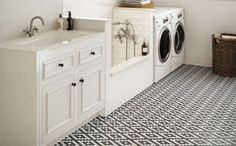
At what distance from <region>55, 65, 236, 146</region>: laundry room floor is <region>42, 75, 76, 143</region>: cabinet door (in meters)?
0.18

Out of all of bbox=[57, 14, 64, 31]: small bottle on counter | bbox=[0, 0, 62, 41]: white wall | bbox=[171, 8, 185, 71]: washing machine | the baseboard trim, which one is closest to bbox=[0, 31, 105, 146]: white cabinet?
bbox=[0, 0, 62, 41]: white wall

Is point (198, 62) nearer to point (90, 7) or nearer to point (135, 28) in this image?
point (135, 28)

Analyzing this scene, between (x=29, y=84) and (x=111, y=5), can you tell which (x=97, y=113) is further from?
(x=111, y=5)

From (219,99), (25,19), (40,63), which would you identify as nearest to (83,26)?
(25,19)

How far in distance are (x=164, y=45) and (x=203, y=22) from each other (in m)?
1.02

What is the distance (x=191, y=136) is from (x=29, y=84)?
156cm

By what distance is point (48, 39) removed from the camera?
12.5ft

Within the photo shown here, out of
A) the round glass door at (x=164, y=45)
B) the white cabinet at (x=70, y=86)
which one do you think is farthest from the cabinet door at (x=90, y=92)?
the round glass door at (x=164, y=45)

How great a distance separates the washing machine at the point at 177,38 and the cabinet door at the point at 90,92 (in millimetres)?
2241

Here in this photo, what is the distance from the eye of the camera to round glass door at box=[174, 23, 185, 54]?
20.1ft

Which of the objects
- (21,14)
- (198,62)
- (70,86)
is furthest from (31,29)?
(198,62)

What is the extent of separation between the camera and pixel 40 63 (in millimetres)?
3062

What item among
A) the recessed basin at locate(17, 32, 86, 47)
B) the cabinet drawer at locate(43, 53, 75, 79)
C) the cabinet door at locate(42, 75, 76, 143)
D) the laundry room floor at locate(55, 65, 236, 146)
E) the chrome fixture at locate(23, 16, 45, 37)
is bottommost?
the laundry room floor at locate(55, 65, 236, 146)

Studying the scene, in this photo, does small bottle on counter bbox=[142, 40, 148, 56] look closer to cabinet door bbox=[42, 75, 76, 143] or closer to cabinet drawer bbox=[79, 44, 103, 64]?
cabinet drawer bbox=[79, 44, 103, 64]
